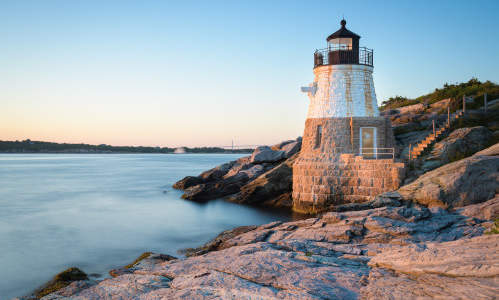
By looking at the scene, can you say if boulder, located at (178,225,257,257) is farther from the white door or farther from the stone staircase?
the stone staircase

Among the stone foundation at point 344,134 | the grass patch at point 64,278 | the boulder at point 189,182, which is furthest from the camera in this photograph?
the boulder at point 189,182

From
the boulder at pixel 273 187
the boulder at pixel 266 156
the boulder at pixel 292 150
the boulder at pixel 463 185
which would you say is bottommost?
the boulder at pixel 273 187

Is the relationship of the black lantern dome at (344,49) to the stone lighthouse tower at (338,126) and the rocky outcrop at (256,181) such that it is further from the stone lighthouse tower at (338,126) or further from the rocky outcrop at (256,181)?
the rocky outcrop at (256,181)

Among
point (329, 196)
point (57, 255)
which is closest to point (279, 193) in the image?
point (329, 196)

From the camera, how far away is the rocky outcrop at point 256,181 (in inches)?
782

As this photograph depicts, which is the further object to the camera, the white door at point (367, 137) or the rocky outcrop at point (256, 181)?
the rocky outcrop at point (256, 181)

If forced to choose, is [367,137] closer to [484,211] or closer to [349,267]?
[484,211]

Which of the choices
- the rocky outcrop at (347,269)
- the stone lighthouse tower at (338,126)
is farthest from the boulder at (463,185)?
the stone lighthouse tower at (338,126)

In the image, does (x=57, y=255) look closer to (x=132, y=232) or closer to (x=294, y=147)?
(x=132, y=232)

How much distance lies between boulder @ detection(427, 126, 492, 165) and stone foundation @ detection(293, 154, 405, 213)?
2.08 meters

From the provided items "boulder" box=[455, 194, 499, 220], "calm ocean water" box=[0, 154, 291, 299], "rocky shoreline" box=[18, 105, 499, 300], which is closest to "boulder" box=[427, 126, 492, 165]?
"rocky shoreline" box=[18, 105, 499, 300]

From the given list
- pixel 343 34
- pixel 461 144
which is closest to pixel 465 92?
pixel 461 144

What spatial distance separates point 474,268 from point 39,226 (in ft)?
58.8

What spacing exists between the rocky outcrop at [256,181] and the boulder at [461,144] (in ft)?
24.5
